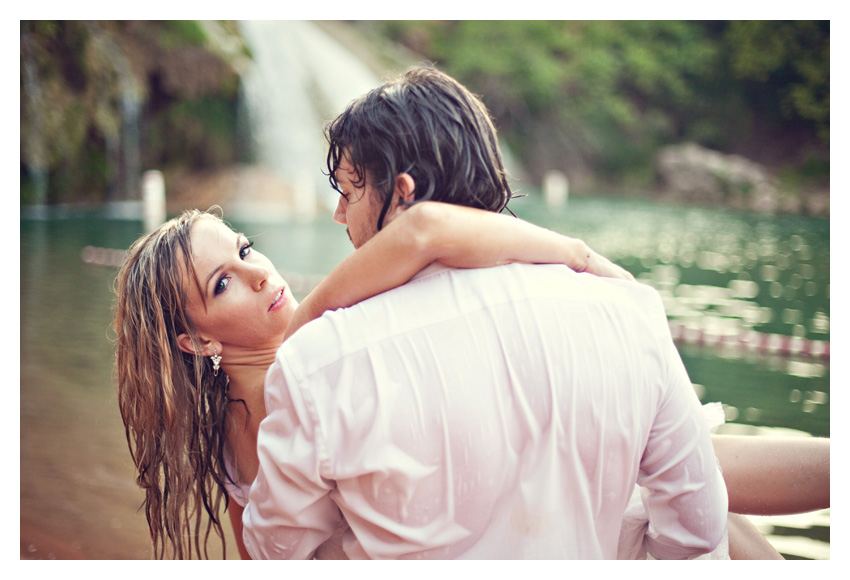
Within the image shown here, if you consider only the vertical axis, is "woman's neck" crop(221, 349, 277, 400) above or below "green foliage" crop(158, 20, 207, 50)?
below

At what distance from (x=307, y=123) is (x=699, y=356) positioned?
34.0 feet

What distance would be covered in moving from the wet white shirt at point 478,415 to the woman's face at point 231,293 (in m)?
0.43

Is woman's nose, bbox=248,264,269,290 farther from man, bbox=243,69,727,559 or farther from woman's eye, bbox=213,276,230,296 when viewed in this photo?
man, bbox=243,69,727,559

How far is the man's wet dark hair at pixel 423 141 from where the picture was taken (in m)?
1.07

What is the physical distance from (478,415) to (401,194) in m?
0.35

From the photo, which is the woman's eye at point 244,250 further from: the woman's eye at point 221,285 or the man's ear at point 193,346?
the man's ear at point 193,346

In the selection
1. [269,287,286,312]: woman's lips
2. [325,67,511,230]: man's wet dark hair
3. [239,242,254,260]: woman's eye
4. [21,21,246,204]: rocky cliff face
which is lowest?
[269,287,286,312]: woman's lips

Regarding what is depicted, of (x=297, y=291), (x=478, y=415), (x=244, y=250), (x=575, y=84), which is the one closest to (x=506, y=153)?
(x=575, y=84)

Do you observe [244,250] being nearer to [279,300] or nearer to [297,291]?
[279,300]

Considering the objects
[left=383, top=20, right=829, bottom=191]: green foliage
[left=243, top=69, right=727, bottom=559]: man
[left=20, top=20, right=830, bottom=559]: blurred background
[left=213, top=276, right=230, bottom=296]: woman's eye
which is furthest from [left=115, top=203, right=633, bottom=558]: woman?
[left=383, top=20, right=829, bottom=191]: green foliage

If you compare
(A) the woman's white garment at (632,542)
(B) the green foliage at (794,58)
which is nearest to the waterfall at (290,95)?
(B) the green foliage at (794,58)

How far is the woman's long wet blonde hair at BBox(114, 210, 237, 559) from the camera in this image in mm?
1429

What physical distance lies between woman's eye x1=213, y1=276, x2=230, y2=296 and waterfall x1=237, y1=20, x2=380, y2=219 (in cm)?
1108

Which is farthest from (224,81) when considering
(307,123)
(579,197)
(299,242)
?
(579,197)
